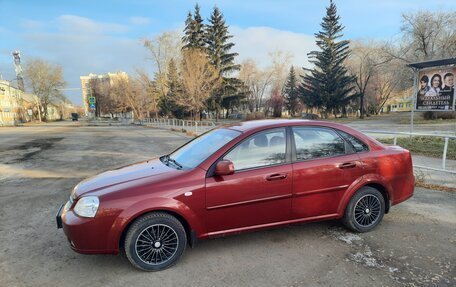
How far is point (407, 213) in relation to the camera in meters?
4.94

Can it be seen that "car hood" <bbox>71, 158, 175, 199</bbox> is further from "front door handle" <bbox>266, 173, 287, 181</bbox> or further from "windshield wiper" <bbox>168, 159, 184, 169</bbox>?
"front door handle" <bbox>266, 173, 287, 181</bbox>

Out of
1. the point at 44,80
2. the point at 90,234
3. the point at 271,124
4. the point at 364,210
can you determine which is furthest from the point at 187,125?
the point at 44,80

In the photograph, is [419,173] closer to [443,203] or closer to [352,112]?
[443,203]

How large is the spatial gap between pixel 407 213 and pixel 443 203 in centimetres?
97

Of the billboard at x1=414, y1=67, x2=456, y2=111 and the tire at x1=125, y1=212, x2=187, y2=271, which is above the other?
the billboard at x1=414, y1=67, x2=456, y2=111

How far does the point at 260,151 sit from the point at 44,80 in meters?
75.2

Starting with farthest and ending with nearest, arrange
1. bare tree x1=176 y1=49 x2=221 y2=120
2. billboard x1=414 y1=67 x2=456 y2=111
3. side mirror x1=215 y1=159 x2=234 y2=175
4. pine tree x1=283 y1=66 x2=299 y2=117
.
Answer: pine tree x1=283 y1=66 x2=299 y2=117 → bare tree x1=176 y1=49 x2=221 y2=120 → billboard x1=414 y1=67 x2=456 y2=111 → side mirror x1=215 y1=159 x2=234 y2=175

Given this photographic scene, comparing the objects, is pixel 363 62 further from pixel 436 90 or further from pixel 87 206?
pixel 87 206

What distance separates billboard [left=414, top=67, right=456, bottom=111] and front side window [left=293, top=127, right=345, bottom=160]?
807 centimetres

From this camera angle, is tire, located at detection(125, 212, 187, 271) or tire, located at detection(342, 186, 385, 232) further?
tire, located at detection(342, 186, 385, 232)

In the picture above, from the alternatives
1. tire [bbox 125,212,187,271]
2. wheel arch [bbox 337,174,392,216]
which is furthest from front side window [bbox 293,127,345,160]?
tire [bbox 125,212,187,271]

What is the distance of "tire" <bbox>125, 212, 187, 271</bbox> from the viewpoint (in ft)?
10.9

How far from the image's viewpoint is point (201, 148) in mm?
4172

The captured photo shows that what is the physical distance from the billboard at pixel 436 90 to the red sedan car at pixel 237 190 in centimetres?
744
